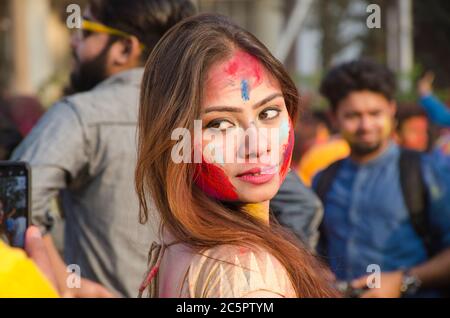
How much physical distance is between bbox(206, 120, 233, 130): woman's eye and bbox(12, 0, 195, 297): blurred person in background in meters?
1.14

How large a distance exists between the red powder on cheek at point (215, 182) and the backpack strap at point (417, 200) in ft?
8.73

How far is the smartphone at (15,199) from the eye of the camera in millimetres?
2451

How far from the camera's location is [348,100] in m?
4.88

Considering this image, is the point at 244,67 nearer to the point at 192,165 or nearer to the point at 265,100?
the point at 265,100

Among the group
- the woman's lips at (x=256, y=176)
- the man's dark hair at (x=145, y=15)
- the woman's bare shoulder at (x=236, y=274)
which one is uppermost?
the man's dark hair at (x=145, y=15)

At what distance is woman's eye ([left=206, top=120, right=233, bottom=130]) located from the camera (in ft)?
6.07

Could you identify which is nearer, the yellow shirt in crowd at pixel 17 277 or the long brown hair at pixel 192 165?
the yellow shirt in crowd at pixel 17 277

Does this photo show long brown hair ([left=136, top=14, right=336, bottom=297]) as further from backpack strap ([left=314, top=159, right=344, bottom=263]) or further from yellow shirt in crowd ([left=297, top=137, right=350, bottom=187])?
yellow shirt in crowd ([left=297, top=137, right=350, bottom=187])

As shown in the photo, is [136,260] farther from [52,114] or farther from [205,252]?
[205,252]

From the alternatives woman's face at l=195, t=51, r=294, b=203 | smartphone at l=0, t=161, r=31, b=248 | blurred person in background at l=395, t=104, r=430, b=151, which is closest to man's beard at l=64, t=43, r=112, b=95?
smartphone at l=0, t=161, r=31, b=248

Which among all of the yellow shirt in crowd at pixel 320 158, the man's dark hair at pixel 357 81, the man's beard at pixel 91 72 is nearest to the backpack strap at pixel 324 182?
the man's dark hair at pixel 357 81

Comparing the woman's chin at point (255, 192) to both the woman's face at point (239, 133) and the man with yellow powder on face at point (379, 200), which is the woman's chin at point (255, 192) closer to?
the woman's face at point (239, 133)
